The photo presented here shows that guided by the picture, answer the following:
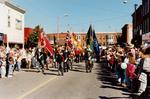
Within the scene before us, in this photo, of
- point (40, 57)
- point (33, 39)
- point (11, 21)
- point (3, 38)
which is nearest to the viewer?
point (40, 57)

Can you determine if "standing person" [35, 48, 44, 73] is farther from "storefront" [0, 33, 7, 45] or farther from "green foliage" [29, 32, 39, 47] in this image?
"green foliage" [29, 32, 39, 47]

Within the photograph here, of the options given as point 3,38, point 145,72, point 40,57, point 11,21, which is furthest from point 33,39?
point 145,72

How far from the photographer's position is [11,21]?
49.7 m

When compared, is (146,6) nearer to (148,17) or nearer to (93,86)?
(148,17)

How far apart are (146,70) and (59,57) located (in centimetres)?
1405

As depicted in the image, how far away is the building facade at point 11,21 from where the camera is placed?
46213mm

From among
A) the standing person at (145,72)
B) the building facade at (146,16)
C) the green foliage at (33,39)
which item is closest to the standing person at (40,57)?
the standing person at (145,72)

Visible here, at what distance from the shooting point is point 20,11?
54.8 metres

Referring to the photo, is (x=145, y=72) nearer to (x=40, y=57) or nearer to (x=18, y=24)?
(x=40, y=57)

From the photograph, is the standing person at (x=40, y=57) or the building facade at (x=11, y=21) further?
the building facade at (x=11, y=21)

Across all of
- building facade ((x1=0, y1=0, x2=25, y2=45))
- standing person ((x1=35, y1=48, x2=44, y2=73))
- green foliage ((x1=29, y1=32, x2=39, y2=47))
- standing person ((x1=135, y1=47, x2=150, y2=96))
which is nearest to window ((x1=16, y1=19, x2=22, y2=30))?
building facade ((x1=0, y1=0, x2=25, y2=45))

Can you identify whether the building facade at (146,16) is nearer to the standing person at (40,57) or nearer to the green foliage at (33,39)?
the green foliage at (33,39)

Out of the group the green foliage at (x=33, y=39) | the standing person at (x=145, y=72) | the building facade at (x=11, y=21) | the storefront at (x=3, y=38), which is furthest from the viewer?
the green foliage at (x=33, y=39)

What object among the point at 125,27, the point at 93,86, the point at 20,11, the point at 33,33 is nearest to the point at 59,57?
the point at 93,86
